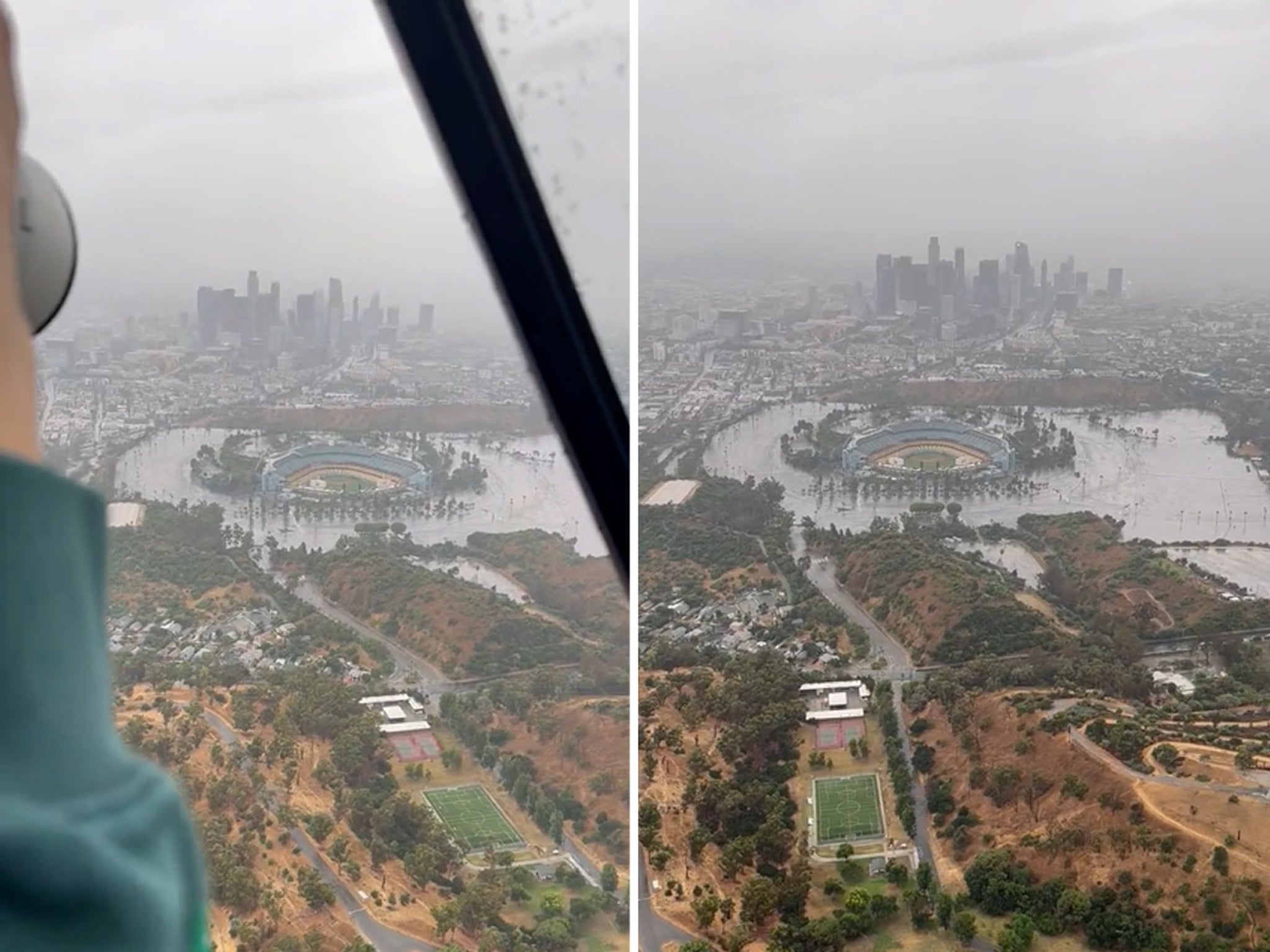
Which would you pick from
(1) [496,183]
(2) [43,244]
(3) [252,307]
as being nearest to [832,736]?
(1) [496,183]

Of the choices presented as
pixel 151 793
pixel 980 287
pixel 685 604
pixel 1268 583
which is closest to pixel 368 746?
pixel 685 604

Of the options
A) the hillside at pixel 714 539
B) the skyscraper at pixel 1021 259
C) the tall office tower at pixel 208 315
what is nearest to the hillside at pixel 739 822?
the hillside at pixel 714 539

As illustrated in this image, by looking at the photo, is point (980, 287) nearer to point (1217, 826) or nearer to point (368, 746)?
point (1217, 826)

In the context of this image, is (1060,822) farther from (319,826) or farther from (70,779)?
(70,779)

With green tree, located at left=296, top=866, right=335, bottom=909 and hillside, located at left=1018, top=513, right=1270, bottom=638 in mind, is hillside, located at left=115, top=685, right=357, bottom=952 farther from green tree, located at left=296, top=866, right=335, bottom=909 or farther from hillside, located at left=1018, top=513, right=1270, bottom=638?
hillside, located at left=1018, top=513, right=1270, bottom=638

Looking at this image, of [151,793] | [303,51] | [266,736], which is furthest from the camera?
[266,736]

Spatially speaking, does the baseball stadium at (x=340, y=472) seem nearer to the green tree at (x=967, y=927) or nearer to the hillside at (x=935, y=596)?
the hillside at (x=935, y=596)
